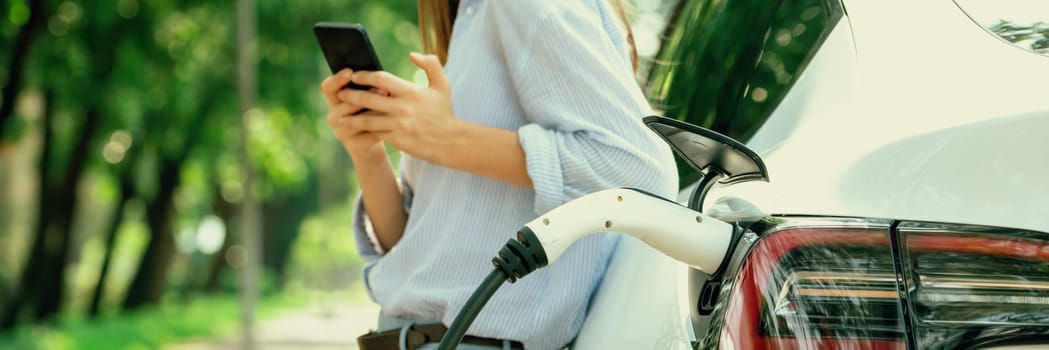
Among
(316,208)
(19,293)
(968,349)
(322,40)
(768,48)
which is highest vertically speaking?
(316,208)

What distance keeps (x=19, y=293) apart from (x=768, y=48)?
418 inches

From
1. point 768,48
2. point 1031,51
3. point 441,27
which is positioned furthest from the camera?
point 441,27

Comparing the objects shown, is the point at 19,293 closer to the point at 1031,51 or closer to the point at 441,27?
the point at 441,27

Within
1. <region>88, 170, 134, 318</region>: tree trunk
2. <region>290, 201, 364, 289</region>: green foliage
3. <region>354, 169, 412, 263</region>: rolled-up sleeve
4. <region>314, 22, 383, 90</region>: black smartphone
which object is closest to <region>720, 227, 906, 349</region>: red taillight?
<region>314, 22, 383, 90</region>: black smartphone

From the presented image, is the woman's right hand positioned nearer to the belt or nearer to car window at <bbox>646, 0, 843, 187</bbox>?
the belt

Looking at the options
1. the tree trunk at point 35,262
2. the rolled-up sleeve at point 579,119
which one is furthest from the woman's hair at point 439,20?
the tree trunk at point 35,262

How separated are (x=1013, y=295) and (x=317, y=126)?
11.3 m

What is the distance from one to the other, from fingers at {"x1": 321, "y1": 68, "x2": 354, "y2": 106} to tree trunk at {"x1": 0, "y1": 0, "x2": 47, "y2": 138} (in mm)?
8728

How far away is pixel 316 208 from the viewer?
55.9 ft

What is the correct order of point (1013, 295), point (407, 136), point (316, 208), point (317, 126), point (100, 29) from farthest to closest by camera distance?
point (316, 208), point (317, 126), point (100, 29), point (407, 136), point (1013, 295)

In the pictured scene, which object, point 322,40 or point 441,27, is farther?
point 441,27

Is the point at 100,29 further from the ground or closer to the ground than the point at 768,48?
further from the ground

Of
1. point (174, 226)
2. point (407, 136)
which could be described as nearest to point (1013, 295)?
point (407, 136)

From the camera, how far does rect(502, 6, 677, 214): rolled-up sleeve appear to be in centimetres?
134
